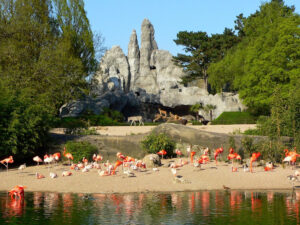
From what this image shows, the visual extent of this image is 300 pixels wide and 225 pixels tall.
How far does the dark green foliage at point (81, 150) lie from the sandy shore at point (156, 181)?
2088 millimetres

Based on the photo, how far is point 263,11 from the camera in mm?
48469

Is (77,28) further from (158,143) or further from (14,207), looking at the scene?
(14,207)

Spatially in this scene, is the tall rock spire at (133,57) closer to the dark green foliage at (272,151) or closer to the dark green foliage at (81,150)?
the dark green foliage at (81,150)

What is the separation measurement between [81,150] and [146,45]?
78475 millimetres

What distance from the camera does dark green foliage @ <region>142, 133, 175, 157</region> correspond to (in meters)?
18.9

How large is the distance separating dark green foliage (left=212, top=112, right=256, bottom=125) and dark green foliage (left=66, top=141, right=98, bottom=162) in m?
23.9

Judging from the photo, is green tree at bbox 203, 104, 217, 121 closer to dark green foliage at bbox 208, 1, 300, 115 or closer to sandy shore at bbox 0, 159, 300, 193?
dark green foliage at bbox 208, 1, 300, 115

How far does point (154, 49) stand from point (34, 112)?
7874cm

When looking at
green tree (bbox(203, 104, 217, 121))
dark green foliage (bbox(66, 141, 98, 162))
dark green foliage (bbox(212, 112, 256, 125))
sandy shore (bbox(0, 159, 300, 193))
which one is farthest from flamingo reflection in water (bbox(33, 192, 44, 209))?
green tree (bbox(203, 104, 217, 121))

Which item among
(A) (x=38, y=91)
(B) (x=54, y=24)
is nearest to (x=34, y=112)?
(A) (x=38, y=91)

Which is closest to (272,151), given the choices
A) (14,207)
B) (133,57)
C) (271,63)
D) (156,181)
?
(156,181)

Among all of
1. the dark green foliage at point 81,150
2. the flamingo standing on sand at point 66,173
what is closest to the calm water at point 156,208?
the flamingo standing on sand at point 66,173

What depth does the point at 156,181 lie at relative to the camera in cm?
1448

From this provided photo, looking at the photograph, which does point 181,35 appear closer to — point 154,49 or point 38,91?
point 154,49
